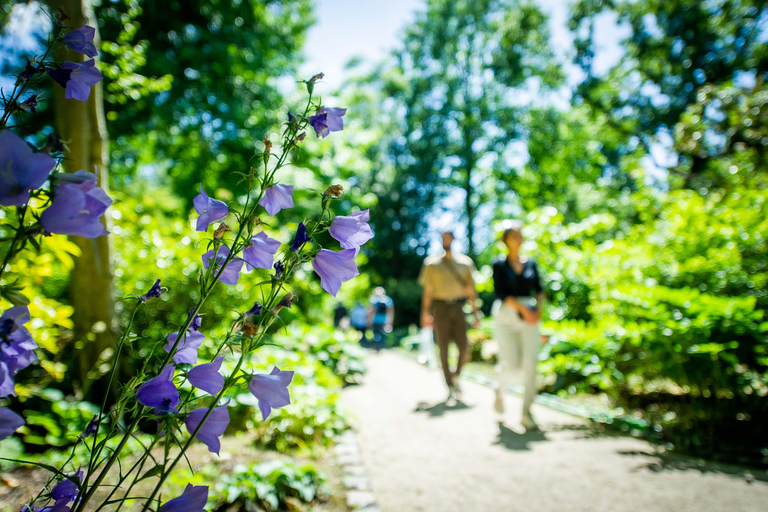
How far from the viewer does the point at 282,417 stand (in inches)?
131

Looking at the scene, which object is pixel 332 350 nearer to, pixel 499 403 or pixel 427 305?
pixel 427 305

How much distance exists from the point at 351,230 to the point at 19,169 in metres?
0.52

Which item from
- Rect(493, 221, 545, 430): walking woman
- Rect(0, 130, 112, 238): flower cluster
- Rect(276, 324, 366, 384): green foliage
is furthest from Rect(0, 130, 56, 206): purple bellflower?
Rect(276, 324, 366, 384): green foliage

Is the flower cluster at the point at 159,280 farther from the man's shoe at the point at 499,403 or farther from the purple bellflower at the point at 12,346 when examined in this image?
the man's shoe at the point at 499,403

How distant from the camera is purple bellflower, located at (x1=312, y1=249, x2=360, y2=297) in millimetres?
849

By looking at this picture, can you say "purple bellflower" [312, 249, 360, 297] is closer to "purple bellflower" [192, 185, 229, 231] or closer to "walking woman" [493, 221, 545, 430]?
"purple bellflower" [192, 185, 229, 231]

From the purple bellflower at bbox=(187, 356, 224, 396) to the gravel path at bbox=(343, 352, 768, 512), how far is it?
2.03m

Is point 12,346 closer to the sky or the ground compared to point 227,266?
closer to the ground

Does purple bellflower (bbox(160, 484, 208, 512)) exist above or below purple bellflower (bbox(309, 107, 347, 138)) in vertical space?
below

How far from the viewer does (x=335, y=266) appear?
0.86m

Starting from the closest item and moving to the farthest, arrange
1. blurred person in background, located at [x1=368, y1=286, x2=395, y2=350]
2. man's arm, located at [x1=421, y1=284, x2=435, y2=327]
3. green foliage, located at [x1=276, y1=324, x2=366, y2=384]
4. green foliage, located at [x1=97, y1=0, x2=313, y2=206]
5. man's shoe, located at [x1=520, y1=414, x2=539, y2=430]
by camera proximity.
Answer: man's shoe, located at [x1=520, y1=414, x2=539, y2=430]
man's arm, located at [x1=421, y1=284, x2=435, y2=327]
green foliage, located at [x1=276, y1=324, x2=366, y2=384]
green foliage, located at [x1=97, y1=0, x2=313, y2=206]
blurred person in background, located at [x1=368, y1=286, x2=395, y2=350]

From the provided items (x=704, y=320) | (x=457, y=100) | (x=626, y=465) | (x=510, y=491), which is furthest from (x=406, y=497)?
(x=457, y=100)

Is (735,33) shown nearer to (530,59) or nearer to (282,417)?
(530,59)

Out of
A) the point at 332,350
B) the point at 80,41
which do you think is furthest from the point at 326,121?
the point at 332,350
